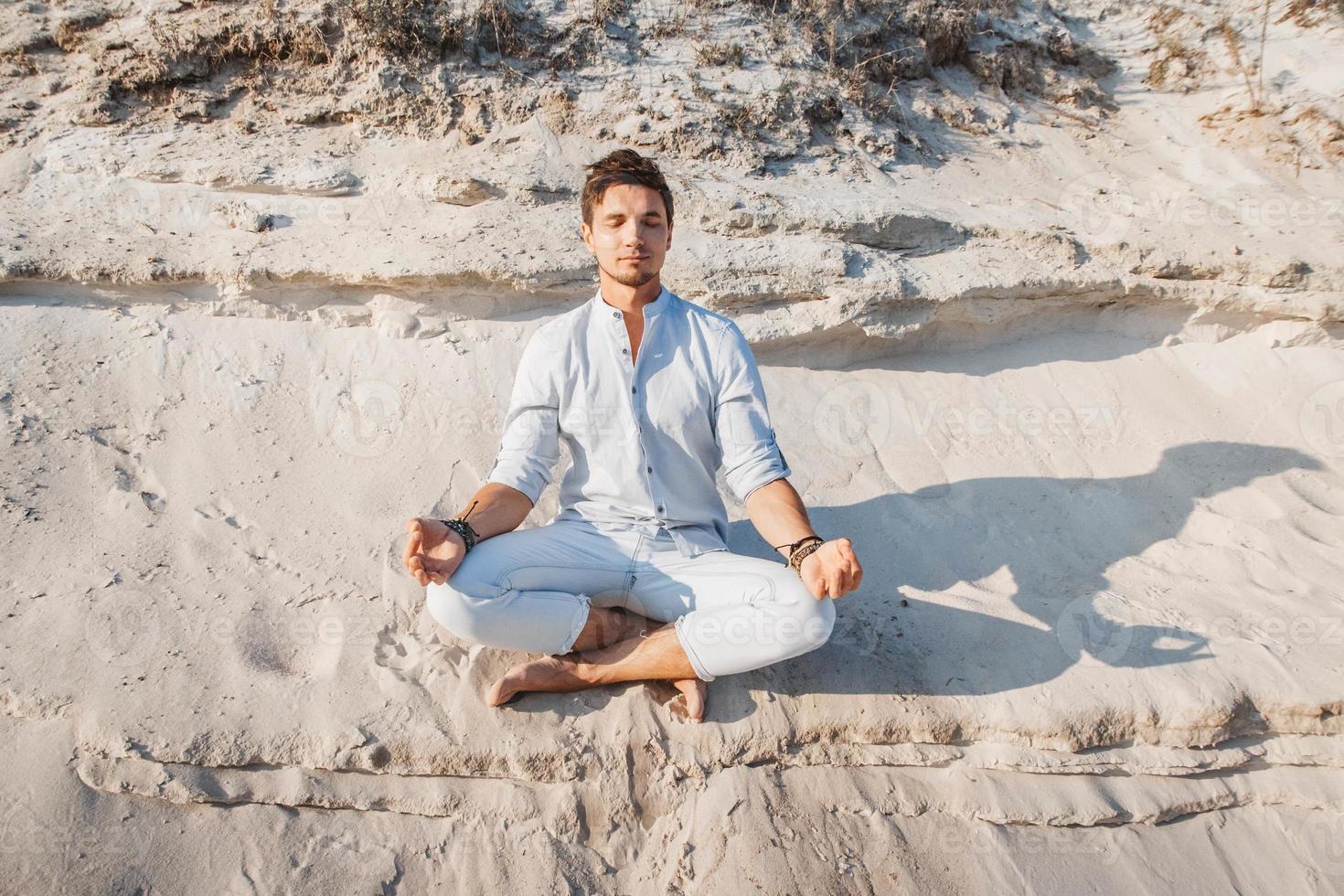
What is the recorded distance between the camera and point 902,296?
3.57m

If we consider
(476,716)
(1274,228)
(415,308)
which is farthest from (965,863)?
(1274,228)

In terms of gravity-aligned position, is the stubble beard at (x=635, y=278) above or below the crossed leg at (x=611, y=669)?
above

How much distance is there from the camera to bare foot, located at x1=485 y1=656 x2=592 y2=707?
2.17 metres

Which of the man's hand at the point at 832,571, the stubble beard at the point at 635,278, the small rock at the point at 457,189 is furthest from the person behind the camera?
the small rock at the point at 457,189

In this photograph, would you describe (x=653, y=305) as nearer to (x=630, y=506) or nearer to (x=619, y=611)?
(x=630, y=506)

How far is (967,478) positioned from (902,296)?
2.70ft

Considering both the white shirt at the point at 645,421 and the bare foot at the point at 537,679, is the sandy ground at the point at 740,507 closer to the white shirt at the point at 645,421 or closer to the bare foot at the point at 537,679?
the bare foot at the point at 537,679

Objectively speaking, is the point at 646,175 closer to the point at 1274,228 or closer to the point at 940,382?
the point at 940,382

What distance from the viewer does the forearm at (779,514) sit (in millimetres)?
2180

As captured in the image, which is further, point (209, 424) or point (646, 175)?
point (209, 424)

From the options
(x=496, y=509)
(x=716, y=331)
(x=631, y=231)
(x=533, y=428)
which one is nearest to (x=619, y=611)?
(x=496, y=509)

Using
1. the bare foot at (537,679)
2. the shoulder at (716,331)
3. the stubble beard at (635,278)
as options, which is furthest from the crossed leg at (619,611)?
the stubble beard at (635,278)

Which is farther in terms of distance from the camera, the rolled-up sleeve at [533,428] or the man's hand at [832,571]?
the rolled-up sleeve at [533,428]

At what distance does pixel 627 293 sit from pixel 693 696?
111 cm
